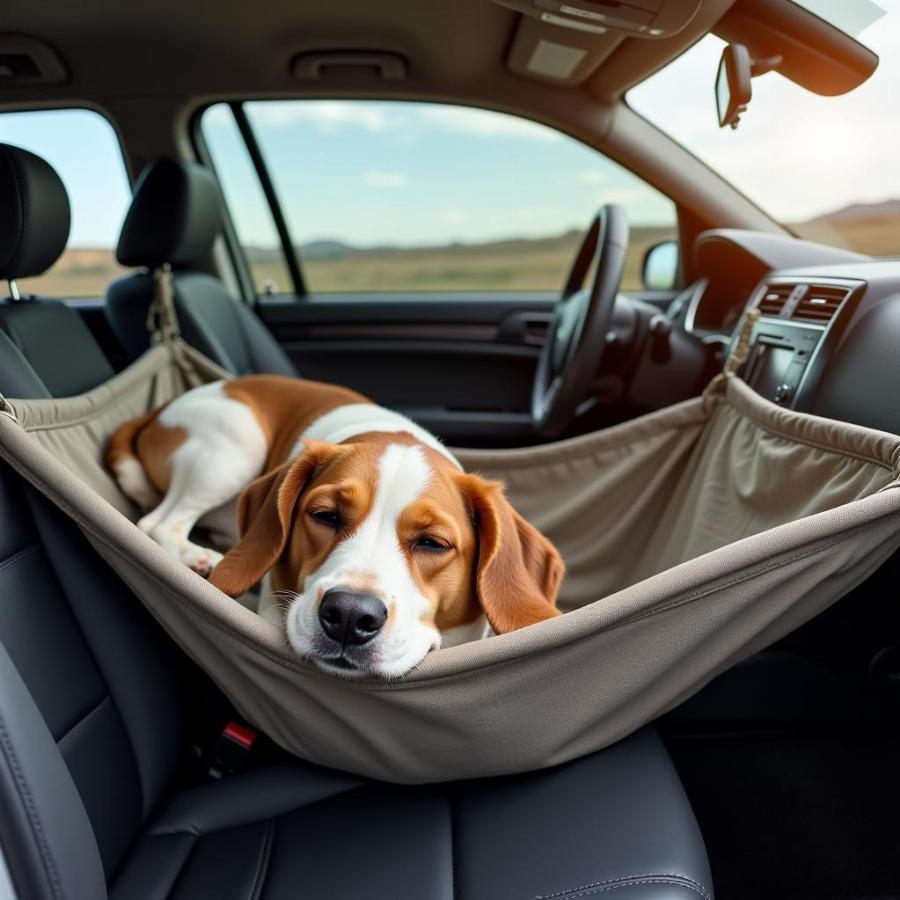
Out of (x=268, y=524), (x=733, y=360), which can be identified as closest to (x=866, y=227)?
(x=733, y=360)

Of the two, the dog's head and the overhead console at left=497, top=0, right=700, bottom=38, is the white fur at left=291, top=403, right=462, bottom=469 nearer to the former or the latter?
the dog's head

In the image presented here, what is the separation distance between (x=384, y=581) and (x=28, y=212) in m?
1.17

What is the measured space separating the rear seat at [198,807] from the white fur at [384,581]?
0.81ft

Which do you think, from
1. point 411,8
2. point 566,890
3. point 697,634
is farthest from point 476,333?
point 566,890

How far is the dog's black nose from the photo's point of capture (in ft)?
4.18

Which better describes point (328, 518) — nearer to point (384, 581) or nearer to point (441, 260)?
point (384, 581)

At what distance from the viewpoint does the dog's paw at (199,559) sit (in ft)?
6.32

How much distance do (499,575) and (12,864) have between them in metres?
0.89

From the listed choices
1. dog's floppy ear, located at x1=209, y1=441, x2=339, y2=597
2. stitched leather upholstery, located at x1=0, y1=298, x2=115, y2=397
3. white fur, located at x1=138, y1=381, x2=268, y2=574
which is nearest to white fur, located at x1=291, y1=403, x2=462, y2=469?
white fur, located at x1=138, y1=381, x2=268, y2=574

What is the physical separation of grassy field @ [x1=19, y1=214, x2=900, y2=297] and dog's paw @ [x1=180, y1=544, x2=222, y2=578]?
76 centimetres

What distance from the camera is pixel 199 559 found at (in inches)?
76.3

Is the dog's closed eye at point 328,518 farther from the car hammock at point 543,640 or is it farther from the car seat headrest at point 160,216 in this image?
the car seat headrest at point 160,216

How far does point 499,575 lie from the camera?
161 cm

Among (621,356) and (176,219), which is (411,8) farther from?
(621,356)
